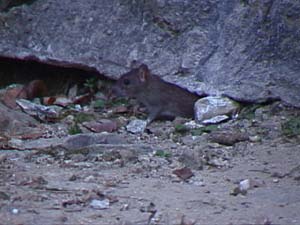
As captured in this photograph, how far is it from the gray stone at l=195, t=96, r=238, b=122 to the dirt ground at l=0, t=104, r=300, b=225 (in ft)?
0.95

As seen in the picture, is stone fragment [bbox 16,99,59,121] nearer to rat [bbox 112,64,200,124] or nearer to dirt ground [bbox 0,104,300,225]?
rat [bbox 112,64,200,124]

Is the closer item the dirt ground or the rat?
the dirt ground

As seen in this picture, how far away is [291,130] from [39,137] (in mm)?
2074

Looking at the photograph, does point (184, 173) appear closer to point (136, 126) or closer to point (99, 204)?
point (99, 204)

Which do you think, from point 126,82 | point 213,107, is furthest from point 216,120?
point 126,82

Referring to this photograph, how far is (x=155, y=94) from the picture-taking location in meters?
10.2

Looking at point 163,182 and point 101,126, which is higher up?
point 163,182

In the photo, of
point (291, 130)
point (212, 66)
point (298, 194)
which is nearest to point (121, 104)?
point (212, 66)

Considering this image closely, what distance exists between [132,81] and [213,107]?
109cm

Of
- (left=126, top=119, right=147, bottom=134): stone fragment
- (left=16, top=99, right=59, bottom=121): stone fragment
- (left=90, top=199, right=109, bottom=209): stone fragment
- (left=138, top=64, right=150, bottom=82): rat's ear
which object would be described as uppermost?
(left=138, top=64, right=150, bottom=82): rat's ear

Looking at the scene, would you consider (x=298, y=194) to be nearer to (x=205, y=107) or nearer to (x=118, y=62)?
(x=205, y=107)

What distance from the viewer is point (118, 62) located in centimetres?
1023

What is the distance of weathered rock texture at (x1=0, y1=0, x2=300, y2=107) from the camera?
30.9 ft

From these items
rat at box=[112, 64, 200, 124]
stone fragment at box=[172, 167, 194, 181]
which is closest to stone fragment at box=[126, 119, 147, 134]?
rat at box=[112, 64, 200, 124]
